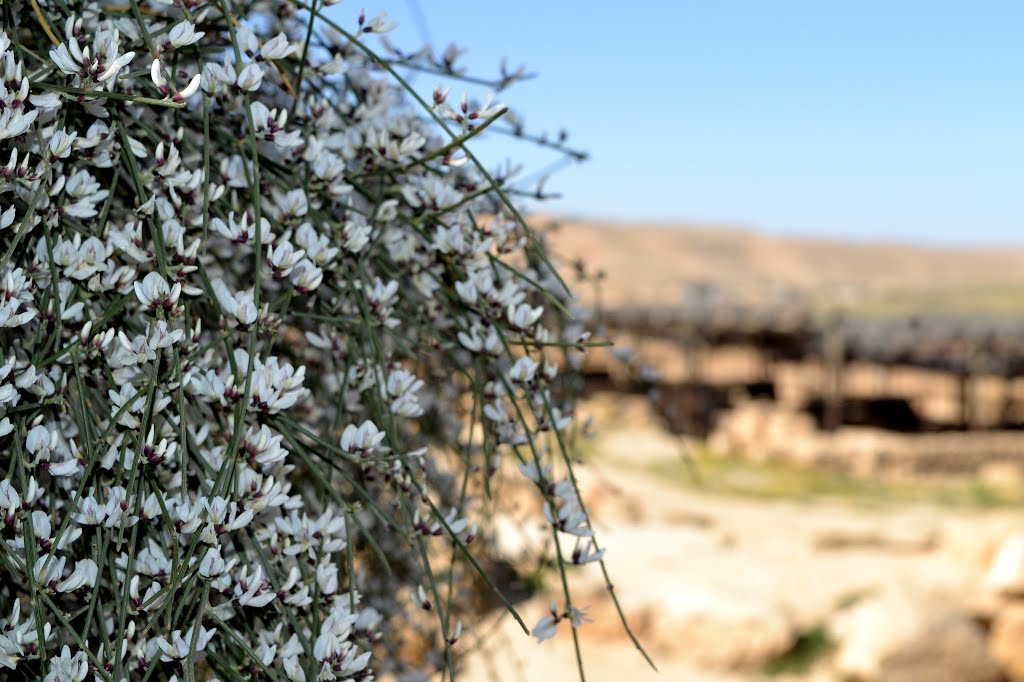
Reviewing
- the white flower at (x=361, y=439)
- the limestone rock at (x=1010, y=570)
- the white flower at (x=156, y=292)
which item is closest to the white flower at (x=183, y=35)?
the white flower at (x=156, y=292)

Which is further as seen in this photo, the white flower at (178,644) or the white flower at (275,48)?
the white flower at (275,48)

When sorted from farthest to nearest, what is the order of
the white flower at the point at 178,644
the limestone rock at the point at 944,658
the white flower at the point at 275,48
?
the limestone rock at the point at 944,658 → the white flower at the point at 275,48 → the white flower at the point at 178,644

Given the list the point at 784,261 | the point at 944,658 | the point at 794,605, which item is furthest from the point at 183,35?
the point at 784,261

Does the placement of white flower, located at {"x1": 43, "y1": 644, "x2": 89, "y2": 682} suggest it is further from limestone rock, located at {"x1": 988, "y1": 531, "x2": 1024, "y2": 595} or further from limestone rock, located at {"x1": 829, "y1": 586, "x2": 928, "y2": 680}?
limestone rock, located at {"x1": 988, "y1": 531, "x2": 1024, "y2": 595}

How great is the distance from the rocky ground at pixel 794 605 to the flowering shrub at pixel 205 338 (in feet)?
11.4

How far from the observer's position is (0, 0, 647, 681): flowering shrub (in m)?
0.93

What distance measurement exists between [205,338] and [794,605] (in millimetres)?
6866

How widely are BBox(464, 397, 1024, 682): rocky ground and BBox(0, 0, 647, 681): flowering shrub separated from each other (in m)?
3.48

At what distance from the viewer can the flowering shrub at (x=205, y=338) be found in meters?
0.93

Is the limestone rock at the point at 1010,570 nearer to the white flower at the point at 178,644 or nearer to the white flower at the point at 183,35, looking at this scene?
the white flower at the point at 178,644

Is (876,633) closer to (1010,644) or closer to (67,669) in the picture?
(1010,644)

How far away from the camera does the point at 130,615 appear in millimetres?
1021

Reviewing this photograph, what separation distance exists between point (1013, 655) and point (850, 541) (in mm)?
2580

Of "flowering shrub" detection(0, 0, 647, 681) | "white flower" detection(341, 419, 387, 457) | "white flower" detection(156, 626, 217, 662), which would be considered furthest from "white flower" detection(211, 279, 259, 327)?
"white flower" detection(156, 626, 217, 662)
